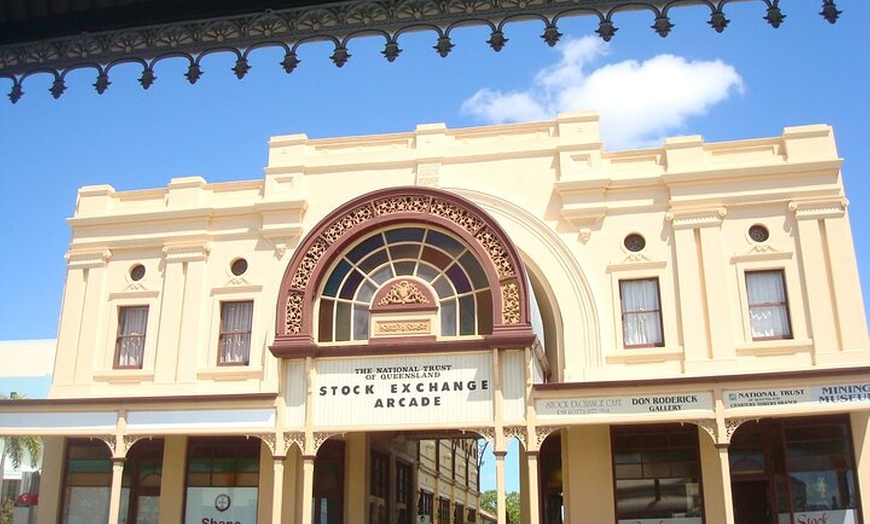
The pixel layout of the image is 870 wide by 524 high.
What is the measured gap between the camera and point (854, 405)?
1947cm

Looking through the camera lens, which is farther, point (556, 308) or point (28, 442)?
point (28, 442)

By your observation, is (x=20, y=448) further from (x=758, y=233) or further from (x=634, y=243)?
(x=758, y=233)

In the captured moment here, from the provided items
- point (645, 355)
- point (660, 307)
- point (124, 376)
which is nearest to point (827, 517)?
point (645, 355)

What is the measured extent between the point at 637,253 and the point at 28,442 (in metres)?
35.6

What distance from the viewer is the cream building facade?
2036 centimetres

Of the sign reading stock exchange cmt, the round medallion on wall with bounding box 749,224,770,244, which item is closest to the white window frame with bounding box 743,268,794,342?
the round medallion on wall with bounding box 749,224,770,244

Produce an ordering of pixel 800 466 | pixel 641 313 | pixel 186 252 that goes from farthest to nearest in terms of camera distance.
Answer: pixel 186 252 → pixel 641 313 → pixel 800 466

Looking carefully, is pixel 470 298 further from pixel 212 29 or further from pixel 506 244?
pixel 212 29

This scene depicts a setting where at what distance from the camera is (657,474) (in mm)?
22094

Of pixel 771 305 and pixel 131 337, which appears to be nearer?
pixel 771 305

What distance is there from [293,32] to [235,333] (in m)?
21.6

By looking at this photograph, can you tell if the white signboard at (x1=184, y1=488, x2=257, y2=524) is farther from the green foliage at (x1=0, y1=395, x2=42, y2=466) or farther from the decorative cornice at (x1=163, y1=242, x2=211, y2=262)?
the green foliage at (x1=0, y1=395, x2=42, y2=466)

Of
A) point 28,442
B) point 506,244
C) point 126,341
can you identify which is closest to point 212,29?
point 506,244

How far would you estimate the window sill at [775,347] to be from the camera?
21.8m
